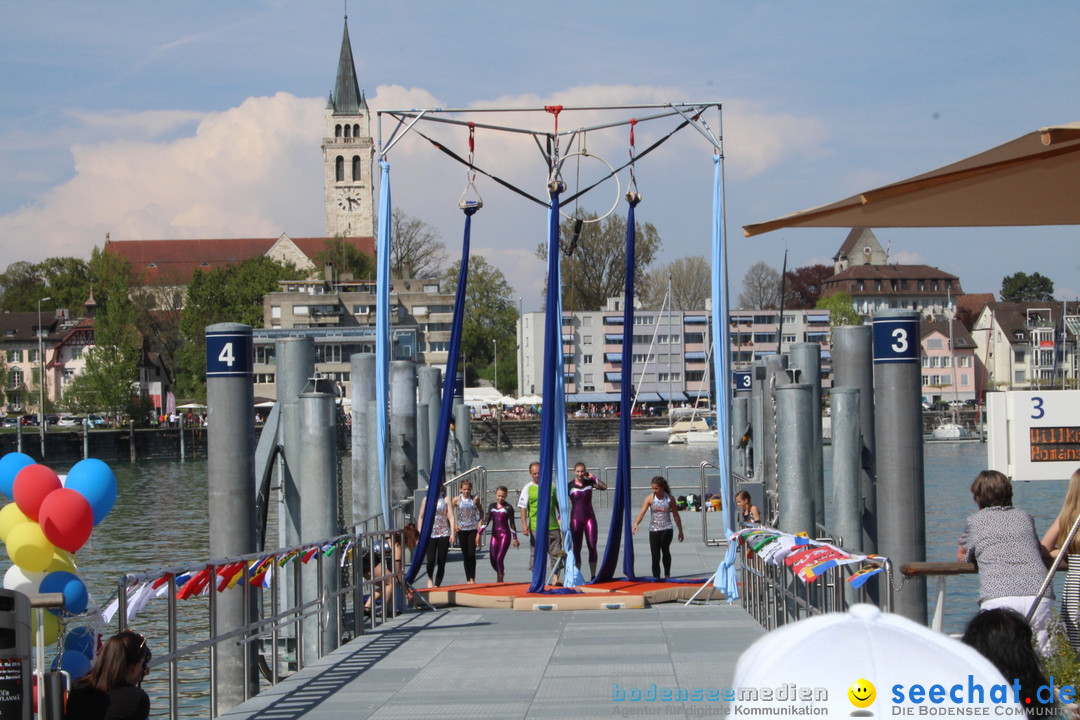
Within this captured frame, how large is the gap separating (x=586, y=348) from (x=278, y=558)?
11091cm

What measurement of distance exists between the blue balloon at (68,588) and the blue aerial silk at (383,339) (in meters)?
3.92

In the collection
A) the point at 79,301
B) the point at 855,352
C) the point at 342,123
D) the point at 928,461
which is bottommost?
the point at 928,461

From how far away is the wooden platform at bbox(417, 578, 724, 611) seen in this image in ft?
46.8

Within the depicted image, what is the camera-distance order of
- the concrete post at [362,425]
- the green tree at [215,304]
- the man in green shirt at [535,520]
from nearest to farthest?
the man in green shirt at [535,520]
the concrete post at [362,425]
the green tree at [215,304]

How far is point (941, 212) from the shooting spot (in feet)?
23.4

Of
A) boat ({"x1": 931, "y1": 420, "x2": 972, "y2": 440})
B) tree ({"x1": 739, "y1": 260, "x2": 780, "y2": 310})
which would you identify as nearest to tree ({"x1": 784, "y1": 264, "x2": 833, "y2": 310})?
tree ({"x1": 739, "y1": 260, "x2": 780, "y2": 310})

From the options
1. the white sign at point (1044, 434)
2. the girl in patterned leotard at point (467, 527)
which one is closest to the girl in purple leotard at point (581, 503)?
the girl in patterned leotard at point (467, 527)

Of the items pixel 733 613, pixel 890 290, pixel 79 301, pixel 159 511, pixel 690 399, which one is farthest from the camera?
pixel 890 290

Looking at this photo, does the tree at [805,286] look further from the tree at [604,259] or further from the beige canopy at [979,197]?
the beige canopy at [979,197]

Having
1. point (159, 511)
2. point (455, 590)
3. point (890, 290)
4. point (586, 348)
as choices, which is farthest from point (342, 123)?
point (455, 590)

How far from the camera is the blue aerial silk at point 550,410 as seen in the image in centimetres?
1509

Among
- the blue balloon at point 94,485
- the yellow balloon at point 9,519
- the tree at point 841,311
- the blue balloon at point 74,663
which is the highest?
the tree at point 841,311

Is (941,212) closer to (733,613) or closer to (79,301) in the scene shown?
(733,613)

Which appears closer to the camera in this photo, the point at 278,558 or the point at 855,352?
the point at 278,558
